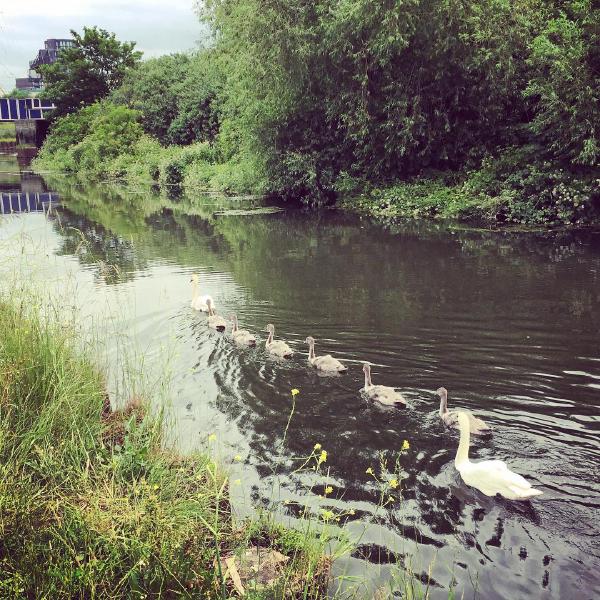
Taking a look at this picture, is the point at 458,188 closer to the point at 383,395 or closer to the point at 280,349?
the point at 280,349

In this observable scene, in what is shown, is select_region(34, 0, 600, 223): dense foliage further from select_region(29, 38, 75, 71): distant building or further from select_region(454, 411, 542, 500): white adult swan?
select_region(454, 411, 542, 500): white adult swan

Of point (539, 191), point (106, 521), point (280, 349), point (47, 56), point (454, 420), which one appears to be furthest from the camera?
point (539, 191)

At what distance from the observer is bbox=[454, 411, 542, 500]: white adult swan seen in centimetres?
573

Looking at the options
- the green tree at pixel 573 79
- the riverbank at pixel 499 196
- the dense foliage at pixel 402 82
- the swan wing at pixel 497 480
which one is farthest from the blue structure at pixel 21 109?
the swan wing at pixel 497 480

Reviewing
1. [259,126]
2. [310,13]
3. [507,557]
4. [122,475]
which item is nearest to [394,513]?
[507,557]

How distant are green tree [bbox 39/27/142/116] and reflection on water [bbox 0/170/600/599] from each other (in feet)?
165

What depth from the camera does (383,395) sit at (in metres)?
7.95

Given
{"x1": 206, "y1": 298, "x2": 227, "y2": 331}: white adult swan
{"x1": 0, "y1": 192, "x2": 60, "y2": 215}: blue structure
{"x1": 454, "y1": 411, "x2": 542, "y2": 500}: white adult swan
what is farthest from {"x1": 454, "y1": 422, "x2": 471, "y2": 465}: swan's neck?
{"x1": 0, "y1": 192, "x2": 60, "y2": 215}: blue structure

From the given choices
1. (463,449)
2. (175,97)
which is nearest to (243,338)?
(463,449)

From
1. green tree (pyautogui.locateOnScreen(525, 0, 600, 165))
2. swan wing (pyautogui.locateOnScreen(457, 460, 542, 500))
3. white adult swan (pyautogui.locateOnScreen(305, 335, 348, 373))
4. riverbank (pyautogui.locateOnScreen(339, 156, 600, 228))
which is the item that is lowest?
swan wing (pyautogui.locateOnScreen(457, 460, 542, 500))

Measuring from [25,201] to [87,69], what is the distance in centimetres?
3566

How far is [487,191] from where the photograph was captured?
22.8 meters

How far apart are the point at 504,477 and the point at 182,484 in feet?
9.91

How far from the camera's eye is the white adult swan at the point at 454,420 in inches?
280
